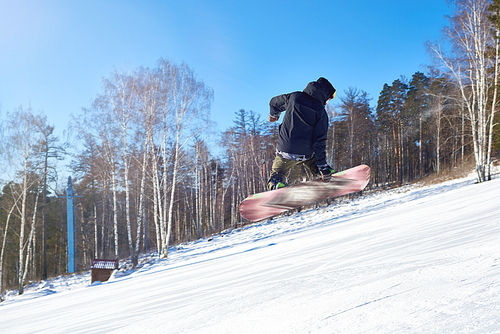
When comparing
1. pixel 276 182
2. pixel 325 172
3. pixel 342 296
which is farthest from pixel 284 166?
pixel 342 296

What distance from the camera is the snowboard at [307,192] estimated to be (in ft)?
13.5

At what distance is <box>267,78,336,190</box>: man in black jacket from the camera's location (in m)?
2.96

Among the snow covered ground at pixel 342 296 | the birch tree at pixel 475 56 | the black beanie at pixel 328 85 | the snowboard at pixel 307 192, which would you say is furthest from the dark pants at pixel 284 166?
the birch tree at pixel 475 56

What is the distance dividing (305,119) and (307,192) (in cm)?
153

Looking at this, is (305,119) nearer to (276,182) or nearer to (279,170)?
(279,170)

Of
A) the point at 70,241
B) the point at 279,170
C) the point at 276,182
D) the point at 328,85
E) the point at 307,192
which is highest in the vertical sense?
the point at 328,85

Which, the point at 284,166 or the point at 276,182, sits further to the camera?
the point at 276,182

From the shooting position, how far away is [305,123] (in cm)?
305

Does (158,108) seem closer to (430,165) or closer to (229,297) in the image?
(229,297)

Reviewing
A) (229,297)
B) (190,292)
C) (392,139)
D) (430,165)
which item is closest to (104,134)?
(190,292)

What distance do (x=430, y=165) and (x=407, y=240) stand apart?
94.7 feet

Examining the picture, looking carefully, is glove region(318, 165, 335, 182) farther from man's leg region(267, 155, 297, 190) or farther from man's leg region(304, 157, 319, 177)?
man's leg region(267, 155, 297, 190)

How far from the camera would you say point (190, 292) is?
152 inches

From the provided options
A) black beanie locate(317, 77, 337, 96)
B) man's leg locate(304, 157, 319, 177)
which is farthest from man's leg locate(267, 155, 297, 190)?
black beanie locate(317, 77, 337, 96)
